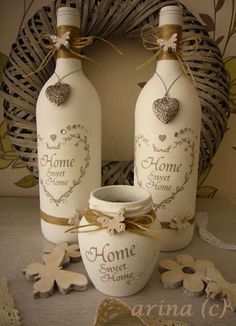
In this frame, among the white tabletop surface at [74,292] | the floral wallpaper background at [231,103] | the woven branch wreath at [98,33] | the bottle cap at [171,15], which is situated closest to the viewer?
the white tabletop surface at [74,292]

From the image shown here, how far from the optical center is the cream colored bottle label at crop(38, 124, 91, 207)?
0.52 m

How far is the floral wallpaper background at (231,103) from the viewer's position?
29.2 inches

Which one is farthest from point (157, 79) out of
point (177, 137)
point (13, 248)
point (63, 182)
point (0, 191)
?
point (0, 191)

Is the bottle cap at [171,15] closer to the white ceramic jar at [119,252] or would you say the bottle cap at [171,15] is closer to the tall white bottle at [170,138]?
the tall white bottle at [170,138]

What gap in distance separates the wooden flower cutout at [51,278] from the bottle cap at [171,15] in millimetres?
412

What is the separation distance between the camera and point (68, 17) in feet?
1.67

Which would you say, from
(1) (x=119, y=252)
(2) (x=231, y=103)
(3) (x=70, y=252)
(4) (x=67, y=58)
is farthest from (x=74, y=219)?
(2) (x=231, y=103)

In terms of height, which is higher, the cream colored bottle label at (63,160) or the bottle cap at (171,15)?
the bottle cap at (171,15)

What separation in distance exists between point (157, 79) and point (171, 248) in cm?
30

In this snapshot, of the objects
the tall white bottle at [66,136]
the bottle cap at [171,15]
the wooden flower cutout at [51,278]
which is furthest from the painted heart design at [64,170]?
the bottle cap at [171,15]

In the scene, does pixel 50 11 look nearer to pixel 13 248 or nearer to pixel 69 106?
pixel 69 106

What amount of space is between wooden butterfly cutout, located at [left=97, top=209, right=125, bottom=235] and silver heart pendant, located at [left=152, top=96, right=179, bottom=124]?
0.18 m

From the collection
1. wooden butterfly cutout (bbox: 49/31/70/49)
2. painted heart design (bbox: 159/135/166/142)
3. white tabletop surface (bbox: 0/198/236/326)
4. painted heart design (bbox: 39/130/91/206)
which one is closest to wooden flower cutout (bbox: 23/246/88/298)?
white tabletop surface (bbox: 0/198/236/326)

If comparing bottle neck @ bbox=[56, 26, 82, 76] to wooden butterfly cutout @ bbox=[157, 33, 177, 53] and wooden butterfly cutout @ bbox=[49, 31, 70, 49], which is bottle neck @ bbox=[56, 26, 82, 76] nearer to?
wooden butterfly cutout @ bbox=[49, 31, 70, 49]
